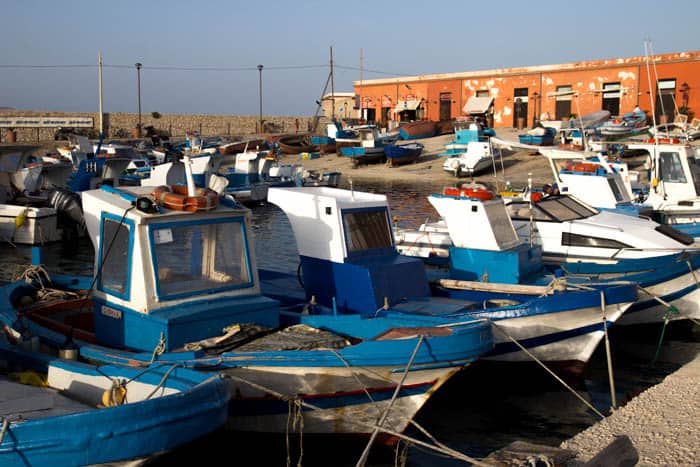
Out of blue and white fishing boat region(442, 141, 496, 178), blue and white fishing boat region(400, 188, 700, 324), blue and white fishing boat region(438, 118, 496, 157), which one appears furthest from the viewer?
blue and white fishing boat region(438, 118, 496, 157)

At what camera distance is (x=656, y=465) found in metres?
7.26

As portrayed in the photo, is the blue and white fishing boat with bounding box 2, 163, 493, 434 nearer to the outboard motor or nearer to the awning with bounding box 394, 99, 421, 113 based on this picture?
the outboard motor

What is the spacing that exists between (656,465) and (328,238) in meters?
4.86

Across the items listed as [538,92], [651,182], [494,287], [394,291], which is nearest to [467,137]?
[538,92]

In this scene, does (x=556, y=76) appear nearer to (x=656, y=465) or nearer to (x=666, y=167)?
(x=666, y=167)

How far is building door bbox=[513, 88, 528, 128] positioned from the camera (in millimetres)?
56625

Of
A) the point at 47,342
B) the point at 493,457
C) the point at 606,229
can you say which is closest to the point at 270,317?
the point at 47,342

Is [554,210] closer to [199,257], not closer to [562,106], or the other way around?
[199,257]

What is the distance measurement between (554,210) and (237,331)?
8.07m

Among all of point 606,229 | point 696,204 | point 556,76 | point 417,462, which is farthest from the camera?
point 556,76

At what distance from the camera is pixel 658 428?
830cm

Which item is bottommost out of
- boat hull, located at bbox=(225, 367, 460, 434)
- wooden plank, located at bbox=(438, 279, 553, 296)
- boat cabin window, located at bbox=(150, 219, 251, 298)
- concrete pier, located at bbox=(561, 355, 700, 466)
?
concrete pier, located at bbox=(561, 355, 700, 466)

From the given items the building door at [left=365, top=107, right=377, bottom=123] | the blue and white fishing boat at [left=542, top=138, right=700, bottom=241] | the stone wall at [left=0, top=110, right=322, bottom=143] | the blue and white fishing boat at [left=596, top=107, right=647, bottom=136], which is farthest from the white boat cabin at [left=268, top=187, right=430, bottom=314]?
the building door at [left=365, top=107, right=377, bottom=123]

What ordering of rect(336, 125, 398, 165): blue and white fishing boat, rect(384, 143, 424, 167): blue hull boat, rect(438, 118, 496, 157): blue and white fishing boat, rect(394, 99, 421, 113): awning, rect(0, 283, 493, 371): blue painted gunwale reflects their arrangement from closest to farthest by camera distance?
rect(0, 283, 493, 371): blue painted gunwale → rect(438, 118, 496, 157): blue and white fishing boat → rect(384, 143, 424, 167): blue hull boat → rect(336, 125, 398, 165): blue and white fishing boat → rect(394, 99, 421, 113): awning
